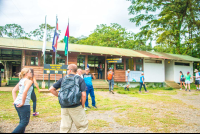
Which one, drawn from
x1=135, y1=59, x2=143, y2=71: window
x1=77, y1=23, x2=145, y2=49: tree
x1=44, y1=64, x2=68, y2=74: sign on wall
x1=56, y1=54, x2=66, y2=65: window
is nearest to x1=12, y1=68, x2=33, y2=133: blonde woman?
x1=44, y1=64, x2=68, y2=74: sign on wall

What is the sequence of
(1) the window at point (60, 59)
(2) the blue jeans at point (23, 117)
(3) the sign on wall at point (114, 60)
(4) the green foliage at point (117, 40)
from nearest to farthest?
1. (2) the blue jeans at point (23, 117)
2. (1) the window at point (60, 59)
3. (3) the sign on wall at point (114, 60)
4. (4) the green foliage at point (117, 40)

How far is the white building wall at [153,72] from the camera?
18.6m

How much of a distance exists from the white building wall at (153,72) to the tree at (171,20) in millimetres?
6893

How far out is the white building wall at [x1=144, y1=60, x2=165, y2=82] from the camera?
18.6 meters

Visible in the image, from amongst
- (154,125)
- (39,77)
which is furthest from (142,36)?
(154,125)

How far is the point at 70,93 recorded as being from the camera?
293 centimetres

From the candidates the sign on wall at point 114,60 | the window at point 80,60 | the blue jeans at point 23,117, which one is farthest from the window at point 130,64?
the blue jeans at point 23,117

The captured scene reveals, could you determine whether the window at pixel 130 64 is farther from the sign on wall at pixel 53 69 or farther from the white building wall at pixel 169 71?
the sign on wall at pixel 53 69

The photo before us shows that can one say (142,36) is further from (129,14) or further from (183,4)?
(183,4)

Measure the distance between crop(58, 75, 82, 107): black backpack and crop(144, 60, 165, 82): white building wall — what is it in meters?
16.5

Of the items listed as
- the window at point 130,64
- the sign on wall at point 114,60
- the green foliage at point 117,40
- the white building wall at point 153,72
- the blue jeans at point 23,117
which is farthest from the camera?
the green foliage at point 117,40

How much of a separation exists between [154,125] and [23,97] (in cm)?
366

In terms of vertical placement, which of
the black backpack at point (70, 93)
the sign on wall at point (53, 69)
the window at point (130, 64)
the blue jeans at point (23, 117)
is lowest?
the blue jeans at point (23, 117)

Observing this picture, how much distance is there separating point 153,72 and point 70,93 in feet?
57.2
